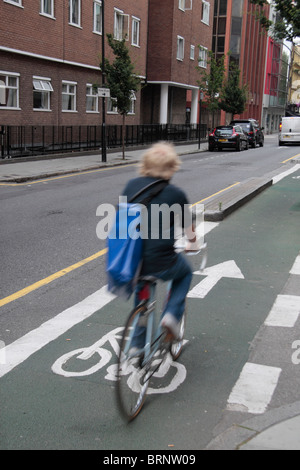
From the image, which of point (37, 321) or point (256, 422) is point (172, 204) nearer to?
point (256, 422)

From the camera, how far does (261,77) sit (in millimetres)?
79188

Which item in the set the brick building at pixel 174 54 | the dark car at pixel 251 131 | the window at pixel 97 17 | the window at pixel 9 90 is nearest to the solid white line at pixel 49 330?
the window at pixel 9 90

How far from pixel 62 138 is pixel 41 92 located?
7.33ft

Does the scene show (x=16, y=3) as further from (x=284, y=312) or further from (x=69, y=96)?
(x=284, y=312)

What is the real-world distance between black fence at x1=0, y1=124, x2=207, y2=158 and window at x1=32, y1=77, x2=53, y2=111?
1036 millimetres

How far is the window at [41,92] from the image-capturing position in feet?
79.9

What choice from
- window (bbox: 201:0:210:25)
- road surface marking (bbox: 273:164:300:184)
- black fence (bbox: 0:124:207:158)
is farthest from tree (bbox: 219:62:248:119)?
road surface marking (bbox: 273:164:300:184)

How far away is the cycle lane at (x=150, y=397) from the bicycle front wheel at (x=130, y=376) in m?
0.11

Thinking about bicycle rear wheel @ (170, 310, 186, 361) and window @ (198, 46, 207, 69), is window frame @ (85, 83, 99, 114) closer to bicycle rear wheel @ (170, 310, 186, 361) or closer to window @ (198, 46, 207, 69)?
window @ (198, 46, 207, 69)

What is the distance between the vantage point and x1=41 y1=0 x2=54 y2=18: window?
24.1 metres

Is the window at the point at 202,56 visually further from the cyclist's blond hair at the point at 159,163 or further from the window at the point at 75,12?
the cyclist's blond hair at the point at 159,163

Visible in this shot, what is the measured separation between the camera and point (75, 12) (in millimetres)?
26859
